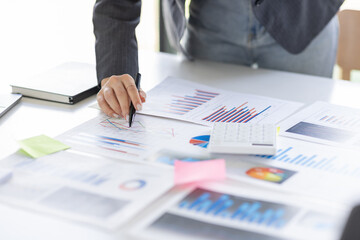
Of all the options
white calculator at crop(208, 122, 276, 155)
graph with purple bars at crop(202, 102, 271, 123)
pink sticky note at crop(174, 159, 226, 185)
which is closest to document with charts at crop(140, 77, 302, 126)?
graph with purple bars at crop(202, 102, 271, 123)

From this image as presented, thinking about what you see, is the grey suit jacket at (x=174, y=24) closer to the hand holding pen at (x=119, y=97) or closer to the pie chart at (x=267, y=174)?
the hand holding pen at (x=119, y=97)

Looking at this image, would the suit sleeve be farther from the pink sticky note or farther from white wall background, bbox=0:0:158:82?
the pink sticky note

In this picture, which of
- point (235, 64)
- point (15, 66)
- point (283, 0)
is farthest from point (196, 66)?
point (15, 66)

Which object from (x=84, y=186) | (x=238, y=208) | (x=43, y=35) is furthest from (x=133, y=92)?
(x=43, y=35)

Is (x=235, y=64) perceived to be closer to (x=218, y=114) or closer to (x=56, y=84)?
(x=218, y=114)

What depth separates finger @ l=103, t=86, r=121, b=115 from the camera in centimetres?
117

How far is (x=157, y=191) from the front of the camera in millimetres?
829

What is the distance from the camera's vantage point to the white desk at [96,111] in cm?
75

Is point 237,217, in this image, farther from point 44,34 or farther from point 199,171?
point 44,34

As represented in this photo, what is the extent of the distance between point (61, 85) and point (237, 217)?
0.73 m

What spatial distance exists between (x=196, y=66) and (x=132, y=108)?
47 cm

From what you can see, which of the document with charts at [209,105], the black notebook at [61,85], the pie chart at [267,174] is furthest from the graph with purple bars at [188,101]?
the pie chart at [267,174]

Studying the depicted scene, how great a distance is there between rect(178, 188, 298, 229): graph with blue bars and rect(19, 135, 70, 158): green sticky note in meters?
0.31

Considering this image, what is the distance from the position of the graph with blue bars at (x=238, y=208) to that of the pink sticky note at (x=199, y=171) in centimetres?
4
